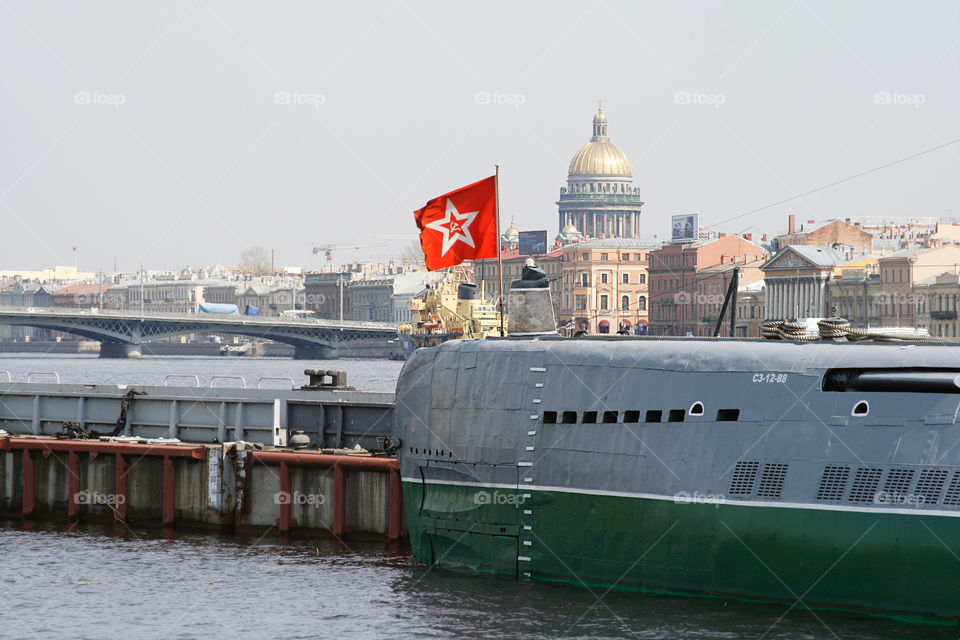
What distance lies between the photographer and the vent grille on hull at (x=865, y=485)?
67.4 ft

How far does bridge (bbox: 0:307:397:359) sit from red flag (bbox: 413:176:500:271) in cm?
12555

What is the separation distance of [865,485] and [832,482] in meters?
0.50

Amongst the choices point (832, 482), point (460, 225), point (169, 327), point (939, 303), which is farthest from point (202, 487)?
point (169, 327)

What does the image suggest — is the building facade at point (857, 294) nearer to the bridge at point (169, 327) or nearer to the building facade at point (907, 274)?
the building facade at point (907, 274)

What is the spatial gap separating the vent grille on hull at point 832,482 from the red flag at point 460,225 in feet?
28.7

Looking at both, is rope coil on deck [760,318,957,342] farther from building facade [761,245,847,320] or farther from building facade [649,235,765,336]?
building facade [649,235,765,336]

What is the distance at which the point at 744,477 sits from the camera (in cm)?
2173

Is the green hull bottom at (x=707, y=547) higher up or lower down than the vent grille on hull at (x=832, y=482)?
lower down

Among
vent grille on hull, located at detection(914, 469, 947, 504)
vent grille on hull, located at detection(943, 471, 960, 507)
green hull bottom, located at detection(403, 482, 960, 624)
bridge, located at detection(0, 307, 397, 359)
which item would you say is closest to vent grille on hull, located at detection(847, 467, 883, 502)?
green hull bottom, located at detection(403, 482, 960, 624)

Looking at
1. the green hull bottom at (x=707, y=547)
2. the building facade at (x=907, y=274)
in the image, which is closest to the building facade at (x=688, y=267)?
the building facade at (x=907, y=274)

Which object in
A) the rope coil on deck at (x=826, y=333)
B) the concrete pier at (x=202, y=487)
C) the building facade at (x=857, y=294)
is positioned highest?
the building facade at (x=857, y=294)

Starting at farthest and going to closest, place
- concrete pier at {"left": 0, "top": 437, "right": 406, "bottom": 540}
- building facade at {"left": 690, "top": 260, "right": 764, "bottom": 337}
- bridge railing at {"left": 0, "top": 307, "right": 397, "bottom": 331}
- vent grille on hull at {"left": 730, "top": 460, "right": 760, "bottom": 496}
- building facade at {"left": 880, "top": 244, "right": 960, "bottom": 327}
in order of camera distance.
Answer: building facade at {"left": 690, "top": 260, "right": 764, "bottom": 337}, bridge railing at {"left": 0, "top": 307, "right": 397, "bottom": 331}, building facade at {"left": 880, "top": 244, "right": 960, "bottom": 327}, concrete pier at {"left": 0, "top": 437, "right": 406, "bottom": 540}, vent grille on hull at {"left": 730, "top": 460, "right": 760, "bottom": 496}

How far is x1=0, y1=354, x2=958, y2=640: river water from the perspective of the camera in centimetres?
2222

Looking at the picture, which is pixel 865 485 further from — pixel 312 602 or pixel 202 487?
pixel 202 487
